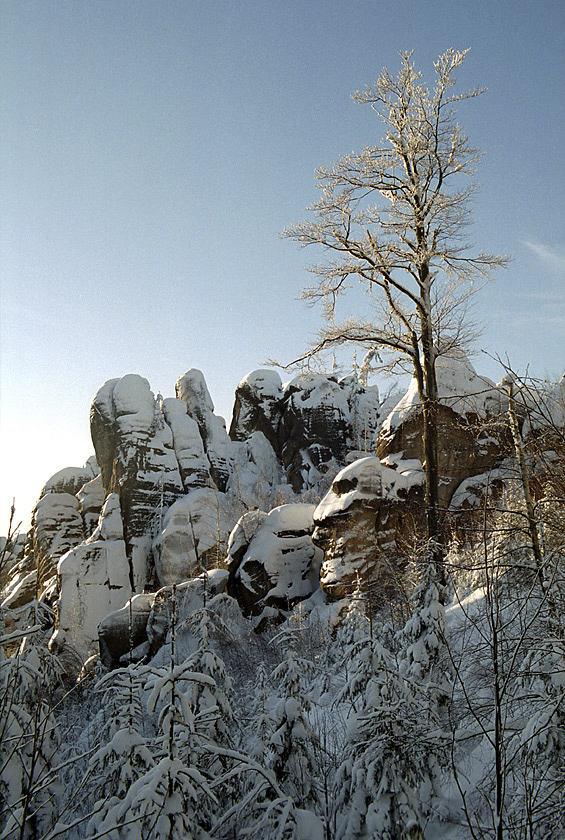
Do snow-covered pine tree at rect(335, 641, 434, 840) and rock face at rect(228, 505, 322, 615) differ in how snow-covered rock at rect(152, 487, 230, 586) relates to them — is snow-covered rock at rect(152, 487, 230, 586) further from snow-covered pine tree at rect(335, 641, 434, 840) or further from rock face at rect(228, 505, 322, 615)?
snow-covered pine tree at rect(335, 641, 434, 840)

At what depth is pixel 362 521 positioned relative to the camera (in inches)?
576

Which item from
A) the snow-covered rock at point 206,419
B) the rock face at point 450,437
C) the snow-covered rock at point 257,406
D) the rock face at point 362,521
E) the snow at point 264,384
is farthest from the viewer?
the snow at point 264,384

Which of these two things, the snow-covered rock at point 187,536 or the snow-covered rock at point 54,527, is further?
the snow-covered rock at point 54,527

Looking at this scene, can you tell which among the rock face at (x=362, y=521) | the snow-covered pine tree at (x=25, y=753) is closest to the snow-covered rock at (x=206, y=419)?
the rock face at (x=362, y=521)

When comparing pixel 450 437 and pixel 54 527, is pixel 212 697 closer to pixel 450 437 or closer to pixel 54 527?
pixel 450 437

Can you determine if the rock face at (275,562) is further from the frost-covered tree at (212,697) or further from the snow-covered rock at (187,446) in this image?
the snow-covered rock at (187,446)

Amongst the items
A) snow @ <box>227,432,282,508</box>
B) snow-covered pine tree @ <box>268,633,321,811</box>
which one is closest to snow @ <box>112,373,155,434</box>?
snow @ <box>227,432,282,508</box>

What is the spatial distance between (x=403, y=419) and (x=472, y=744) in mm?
12950

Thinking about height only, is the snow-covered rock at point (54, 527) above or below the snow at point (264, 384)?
below

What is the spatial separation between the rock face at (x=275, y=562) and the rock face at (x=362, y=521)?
1598 mm

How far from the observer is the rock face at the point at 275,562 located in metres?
15.9

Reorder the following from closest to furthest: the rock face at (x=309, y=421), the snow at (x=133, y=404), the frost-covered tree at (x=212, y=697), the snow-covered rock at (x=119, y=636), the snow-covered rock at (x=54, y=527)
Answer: the frost-covered tree at (x=212, y=697), the snow-covered rock at (x=119, y=636), the snow at (x=133, y=404), the snow-covered rock at (x=54, y=527), the rock face at (x=309, y=421)

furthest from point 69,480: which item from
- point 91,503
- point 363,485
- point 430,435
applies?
point 430,435

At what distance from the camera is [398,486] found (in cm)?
1553
